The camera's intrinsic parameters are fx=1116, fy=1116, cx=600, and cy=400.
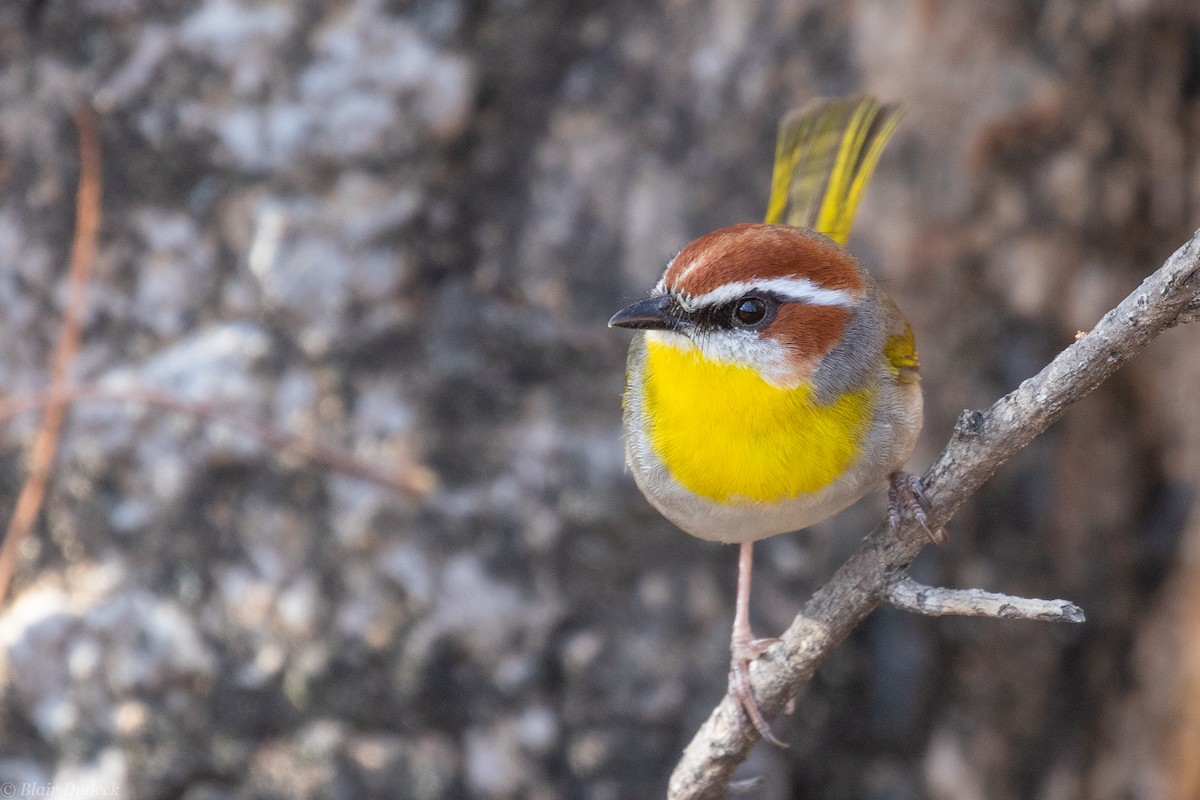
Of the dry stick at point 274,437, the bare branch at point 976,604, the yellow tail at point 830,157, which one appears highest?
the yellow tail at point 830,157

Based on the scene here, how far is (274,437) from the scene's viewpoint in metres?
3.90

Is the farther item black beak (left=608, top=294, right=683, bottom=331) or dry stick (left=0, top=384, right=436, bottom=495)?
dry stick (left=0, top=384, right=436, bottom=495)

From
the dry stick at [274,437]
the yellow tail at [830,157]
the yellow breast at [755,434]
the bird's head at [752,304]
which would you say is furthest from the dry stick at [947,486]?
the dry stick at [274,437]

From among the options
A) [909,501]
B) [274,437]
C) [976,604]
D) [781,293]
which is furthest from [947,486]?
[274,437]

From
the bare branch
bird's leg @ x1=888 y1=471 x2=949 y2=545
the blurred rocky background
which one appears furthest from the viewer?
the blurred rocky background

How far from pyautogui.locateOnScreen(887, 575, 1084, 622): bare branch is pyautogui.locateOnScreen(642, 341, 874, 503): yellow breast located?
38 centimetres

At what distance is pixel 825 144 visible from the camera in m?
3.37

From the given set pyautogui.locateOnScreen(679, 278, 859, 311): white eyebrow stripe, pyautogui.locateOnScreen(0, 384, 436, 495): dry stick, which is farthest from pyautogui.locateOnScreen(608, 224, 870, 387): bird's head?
pyautogui.locateOnScreen(0, 384, 436, 495): dry stick

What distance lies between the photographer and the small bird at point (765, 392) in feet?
8.48

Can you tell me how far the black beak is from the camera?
105 inches

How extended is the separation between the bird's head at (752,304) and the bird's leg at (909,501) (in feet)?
1.10

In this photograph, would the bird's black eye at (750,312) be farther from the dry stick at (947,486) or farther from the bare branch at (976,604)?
the bare branch at (976,604)

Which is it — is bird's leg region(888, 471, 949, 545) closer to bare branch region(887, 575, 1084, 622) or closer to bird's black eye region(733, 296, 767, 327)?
bare branch region(887, 575, 1084, 622)

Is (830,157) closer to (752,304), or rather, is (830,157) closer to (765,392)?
(752,304)
